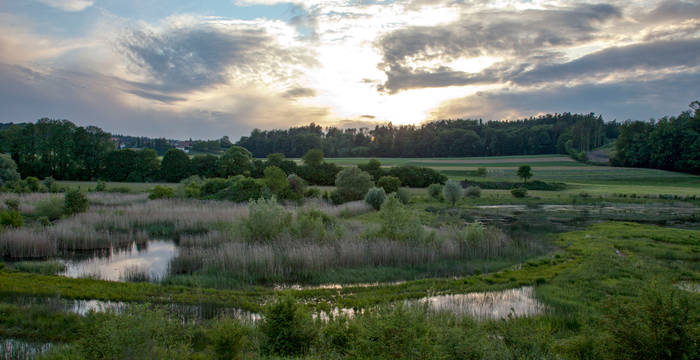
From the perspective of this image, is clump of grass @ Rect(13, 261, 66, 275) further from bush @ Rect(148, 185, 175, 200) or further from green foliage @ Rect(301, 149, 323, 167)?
green foliage @ Rect(301, 149, 323, 167)

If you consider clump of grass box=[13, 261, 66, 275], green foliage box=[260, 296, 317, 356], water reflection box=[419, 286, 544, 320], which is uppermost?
green foliage box=[260, 296, 317, 356]

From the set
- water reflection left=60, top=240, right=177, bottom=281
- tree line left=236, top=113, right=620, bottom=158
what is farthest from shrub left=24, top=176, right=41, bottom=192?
tree line left=236, top=113, right=620, bottom=158

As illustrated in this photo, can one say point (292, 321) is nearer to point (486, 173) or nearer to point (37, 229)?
point (37, 229)

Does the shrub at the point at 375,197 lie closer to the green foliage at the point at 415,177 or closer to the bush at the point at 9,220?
the green foliage at the point at 415,177

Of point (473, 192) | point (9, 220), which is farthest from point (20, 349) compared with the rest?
point (473, 192)

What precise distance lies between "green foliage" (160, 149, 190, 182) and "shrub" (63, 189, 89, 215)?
1249 inches

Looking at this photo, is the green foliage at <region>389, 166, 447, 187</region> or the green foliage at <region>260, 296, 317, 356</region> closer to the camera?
the green foliage at <region>260, 296, 317, 356</region>

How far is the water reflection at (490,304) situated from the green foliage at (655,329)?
301cm

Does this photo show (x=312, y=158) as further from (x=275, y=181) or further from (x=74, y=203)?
(x=74, y=203)

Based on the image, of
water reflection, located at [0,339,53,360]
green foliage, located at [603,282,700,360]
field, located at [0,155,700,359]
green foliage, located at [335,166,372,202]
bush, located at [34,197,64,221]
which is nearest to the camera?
green foliage, located at [603,282,700,360]

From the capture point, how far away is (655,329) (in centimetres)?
566

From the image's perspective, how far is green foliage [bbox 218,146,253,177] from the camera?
53219 millimetres

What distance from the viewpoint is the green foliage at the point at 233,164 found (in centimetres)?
5322

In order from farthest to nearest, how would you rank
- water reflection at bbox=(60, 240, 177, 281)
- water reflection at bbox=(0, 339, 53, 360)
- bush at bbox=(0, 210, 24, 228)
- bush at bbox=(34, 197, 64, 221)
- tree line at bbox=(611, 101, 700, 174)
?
tree line at bbox=(611, 101, 700, 174)
bush at bbox=(34, 197, 64, 221)
bush at bbox=(0, 210, 24, 228)
water reflection at bbox=(60, 240, 177, 281)
water reflection at bbox=(0, 339, 53, 360)
